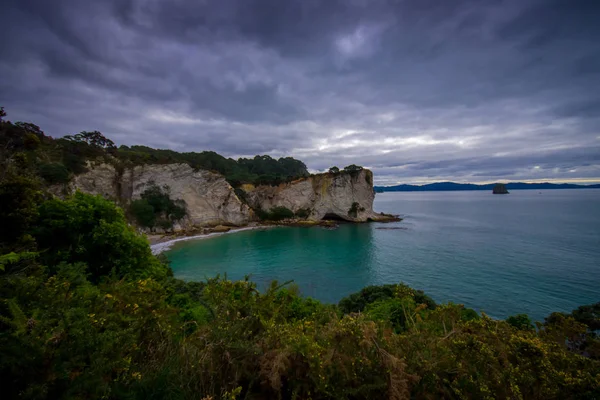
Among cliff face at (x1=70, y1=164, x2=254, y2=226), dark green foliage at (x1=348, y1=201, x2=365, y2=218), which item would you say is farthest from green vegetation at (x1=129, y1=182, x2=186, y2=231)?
dark green foliage at (x1=348, y1=201, x2=365, y2=218)

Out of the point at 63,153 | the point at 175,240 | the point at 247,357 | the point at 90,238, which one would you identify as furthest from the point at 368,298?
the point at 63,153

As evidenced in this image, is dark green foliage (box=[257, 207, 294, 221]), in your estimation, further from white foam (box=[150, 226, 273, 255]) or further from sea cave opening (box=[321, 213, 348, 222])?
sea cave opening (box=[321, 213, 348, 222])

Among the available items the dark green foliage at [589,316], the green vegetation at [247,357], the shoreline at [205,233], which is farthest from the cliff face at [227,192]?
the dark green foliage at [589,316]

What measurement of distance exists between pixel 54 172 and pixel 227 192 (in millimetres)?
21314

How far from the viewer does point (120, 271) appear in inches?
348

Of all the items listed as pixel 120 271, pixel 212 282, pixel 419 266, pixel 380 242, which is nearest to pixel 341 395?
pixel 212 282

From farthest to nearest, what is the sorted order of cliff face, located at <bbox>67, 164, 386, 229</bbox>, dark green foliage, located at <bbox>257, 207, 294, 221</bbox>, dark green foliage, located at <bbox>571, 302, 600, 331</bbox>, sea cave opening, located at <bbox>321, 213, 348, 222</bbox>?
1. sea cave opening, located at <bbox>321, 213, 348, 222</bbox>
2. dark green foliage, located at <bbox>257, 207, 294, 221</bbox>
3. cliff face, located at <bbox>67, 164, 386, 229</bbox>
4. dark green foliage, located at <bbox>571, 302, 600, 331</bbox>

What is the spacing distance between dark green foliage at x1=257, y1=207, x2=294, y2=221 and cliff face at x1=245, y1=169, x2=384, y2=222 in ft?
3.42

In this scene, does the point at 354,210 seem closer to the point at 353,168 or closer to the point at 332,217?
the point at 332,217

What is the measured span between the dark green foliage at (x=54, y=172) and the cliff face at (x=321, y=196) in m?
26.9

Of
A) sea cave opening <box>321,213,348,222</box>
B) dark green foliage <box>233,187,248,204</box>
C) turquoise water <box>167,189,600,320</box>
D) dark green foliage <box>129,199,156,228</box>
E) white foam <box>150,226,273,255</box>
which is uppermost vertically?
dark green foliage <box>233,187,248,204</box>

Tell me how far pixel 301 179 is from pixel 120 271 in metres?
41.0

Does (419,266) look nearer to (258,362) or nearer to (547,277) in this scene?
(547,277)

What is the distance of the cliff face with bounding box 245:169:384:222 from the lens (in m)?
48.9
